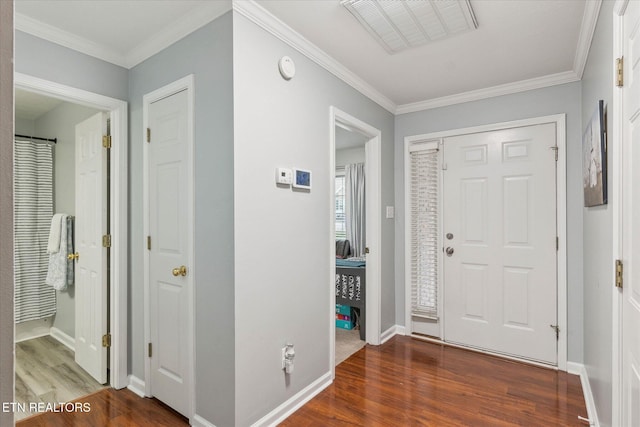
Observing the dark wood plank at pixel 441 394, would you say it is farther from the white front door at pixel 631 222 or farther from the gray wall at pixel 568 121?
the white front door at pixel 631 222

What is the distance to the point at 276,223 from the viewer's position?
208cm

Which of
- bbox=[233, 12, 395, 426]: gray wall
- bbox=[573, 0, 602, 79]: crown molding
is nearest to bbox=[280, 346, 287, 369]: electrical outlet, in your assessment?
bbox=[233, 12, 395, 426]: gray wall

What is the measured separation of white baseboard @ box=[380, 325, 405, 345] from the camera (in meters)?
3.36

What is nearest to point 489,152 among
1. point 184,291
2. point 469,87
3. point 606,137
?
point 469,87

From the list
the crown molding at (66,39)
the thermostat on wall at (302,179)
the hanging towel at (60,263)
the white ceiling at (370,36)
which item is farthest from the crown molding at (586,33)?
the hanging towel at (60,263)

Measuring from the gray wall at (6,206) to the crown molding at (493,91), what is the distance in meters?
3.47

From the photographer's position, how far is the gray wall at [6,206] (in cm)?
40

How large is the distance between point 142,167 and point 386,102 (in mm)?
2368

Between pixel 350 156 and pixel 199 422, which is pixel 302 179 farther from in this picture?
pixel 350 156

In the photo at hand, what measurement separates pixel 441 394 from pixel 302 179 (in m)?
1.85

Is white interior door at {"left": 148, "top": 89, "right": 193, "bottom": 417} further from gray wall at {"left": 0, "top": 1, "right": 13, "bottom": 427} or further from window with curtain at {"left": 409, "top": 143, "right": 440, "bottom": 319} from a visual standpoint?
window with curtain at {"left": 409, "top": 143, "right": 440, "bottom": 319}

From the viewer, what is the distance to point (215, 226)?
74.2 inches

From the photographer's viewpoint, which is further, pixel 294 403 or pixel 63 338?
pixel 63 338

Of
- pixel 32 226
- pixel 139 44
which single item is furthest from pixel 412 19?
pixel 32 226
